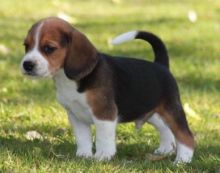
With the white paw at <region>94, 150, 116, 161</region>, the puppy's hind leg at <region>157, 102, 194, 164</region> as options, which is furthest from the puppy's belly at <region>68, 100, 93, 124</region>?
the puppy's hind leg at <region>157, 102, 194, 164</region>

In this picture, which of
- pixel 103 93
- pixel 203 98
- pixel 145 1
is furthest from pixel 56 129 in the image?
pixel 145 1

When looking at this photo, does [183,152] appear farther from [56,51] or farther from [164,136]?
[56,51]

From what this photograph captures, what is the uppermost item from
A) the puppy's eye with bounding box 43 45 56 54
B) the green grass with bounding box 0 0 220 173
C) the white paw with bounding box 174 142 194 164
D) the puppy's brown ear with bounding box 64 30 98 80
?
the puppy's eye with bounding box 43 45 56 54

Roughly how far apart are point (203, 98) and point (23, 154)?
13.2 feet

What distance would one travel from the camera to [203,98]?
8.98m

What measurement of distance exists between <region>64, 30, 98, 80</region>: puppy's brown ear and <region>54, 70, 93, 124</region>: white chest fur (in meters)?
0.10

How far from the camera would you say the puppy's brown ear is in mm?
5492

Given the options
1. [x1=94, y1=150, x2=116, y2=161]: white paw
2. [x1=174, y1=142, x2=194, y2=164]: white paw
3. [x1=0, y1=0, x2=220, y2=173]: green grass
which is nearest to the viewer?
[x1=0, y1=0, x2=220, y2=173]: green grass

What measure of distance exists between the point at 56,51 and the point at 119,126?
198cm

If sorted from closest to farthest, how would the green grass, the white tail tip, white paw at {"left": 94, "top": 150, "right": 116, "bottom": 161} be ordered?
the green grass, white paw at {"left": 94, "top": 150, "right": 116, "bottom": 161}, the white tail tip

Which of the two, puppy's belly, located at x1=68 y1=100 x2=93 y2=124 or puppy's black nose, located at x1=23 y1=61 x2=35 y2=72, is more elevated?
puppy's black nose, located at x1=23 y1=61 x2=35 y2=72

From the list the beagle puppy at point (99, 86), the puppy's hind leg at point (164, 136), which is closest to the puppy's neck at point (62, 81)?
the beagle puppy at point (99, 86)

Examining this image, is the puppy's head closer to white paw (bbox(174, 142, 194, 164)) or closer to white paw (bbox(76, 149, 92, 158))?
white paw (bbox(76, 149, 92, 158))

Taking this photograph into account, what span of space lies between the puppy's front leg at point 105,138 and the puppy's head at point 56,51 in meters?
0.41
